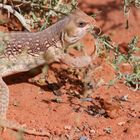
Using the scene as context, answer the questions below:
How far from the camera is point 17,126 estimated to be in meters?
5.51

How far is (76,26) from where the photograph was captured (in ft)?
20.4

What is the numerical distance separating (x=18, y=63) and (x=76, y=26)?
82 cm

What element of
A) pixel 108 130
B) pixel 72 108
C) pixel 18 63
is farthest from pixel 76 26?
pixel 108 130

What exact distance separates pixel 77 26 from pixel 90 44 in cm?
A: 124

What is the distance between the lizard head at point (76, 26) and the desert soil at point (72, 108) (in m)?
0.66

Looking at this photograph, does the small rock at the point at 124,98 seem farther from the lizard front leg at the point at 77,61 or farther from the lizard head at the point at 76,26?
the lizard head at the point at 76,26

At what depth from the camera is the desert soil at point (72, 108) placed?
557cm

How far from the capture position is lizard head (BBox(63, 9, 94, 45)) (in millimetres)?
6211

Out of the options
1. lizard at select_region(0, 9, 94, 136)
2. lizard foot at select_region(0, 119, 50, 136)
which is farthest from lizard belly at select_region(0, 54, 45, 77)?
lizard foot at select_region(0, 119, 50, 136)

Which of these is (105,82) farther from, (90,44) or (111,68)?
(90,44)

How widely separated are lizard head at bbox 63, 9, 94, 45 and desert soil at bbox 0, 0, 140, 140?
0.66 m

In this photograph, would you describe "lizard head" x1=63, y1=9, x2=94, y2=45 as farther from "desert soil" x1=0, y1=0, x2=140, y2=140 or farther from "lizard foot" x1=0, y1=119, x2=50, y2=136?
"lizard foot" x1=0, y1=119, x2=50, y2=136

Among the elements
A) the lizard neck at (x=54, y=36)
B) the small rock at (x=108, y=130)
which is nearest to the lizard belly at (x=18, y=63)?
the lizard neck at (x=54, y=36)

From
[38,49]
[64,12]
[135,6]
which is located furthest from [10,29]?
[135,6]
